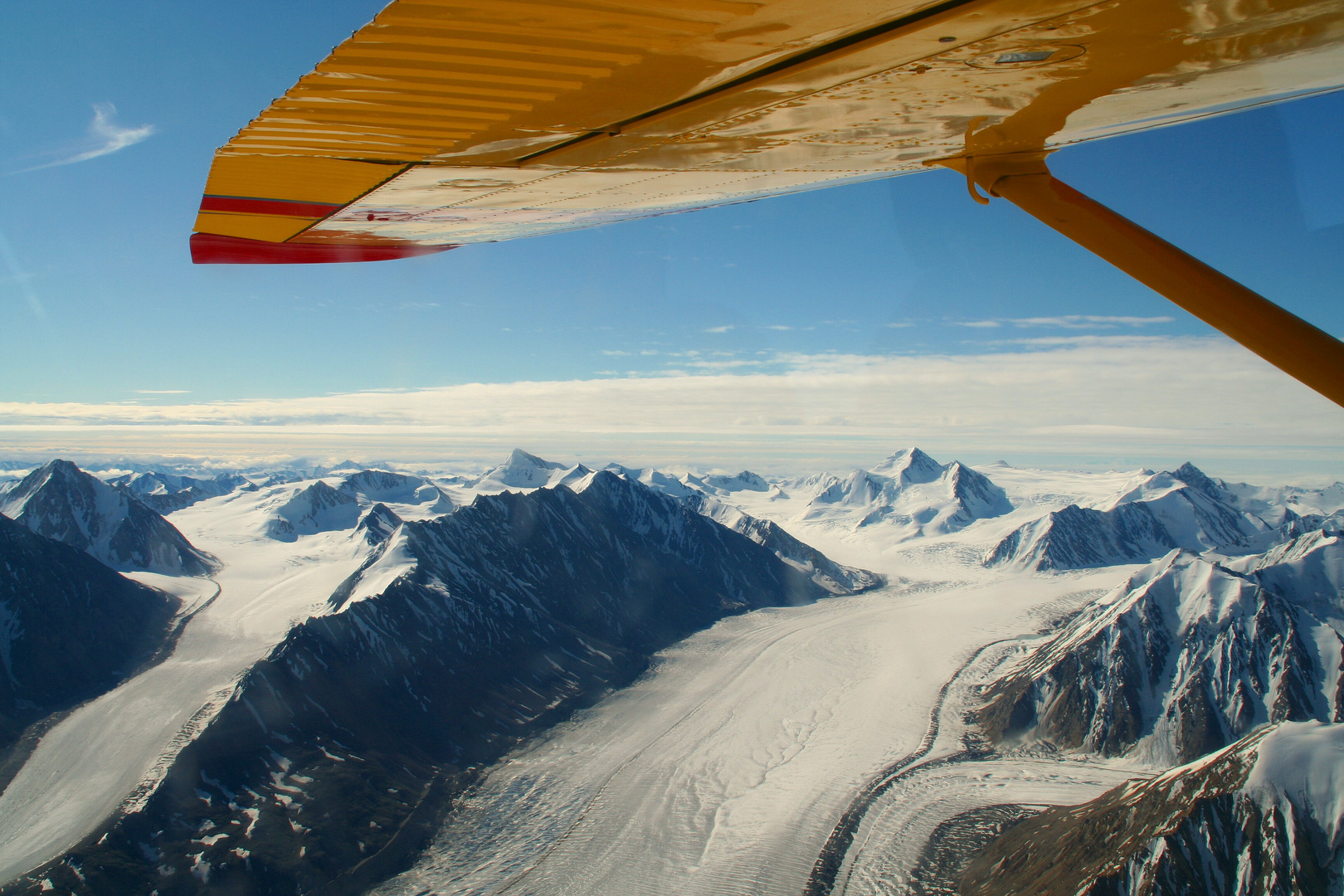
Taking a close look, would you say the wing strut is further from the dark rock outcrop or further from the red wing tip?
the dark rock outcrop

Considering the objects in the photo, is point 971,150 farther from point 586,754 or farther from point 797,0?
point 586,754

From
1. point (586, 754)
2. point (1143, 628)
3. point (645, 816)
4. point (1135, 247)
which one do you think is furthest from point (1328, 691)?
point (1135, 247)

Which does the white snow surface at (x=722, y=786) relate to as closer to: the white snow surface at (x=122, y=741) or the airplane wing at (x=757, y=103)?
the white snow surface at (x=122, y=741)

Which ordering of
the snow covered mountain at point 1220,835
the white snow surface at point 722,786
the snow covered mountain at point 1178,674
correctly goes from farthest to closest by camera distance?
the snow covered mountain at point 1178,674, the white snow surface at point 722,786, the snow covered mountain at point 1220,835

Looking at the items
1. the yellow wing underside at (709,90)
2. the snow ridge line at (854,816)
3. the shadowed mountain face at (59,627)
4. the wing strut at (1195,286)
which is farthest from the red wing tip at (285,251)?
the shadowed mountain face at (59,627)

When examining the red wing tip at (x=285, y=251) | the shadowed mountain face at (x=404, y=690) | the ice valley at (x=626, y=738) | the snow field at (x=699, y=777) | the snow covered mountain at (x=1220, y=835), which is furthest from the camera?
the snow field at (x=699, y=777)

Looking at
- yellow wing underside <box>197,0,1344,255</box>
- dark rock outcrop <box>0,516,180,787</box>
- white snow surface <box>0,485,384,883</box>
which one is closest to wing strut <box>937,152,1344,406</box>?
yellow wing underside <box>197,0,1344,255</box>

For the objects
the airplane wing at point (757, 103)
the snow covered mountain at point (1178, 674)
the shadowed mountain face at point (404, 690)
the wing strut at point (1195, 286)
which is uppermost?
the airplane wing at point (757, 103)
